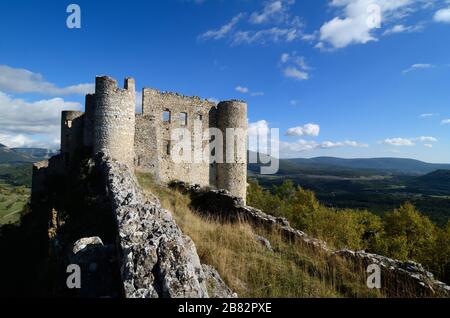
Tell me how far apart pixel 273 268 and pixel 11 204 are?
119 meters

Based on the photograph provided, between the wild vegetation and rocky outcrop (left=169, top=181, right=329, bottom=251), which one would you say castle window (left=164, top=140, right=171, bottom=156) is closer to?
rocky outcrop (left=169, top=181, right=329, bottom=251)

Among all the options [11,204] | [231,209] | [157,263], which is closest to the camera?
[157,263]

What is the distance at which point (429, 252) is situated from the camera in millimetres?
29203

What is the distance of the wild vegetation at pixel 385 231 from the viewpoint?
28969 millimetres

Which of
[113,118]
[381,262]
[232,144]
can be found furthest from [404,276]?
[232,144]

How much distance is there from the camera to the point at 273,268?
7668mm

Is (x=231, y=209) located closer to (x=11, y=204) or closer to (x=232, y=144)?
(x=232, y=144)

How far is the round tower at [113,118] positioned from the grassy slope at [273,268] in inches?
400

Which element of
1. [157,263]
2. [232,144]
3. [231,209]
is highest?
[232,144]

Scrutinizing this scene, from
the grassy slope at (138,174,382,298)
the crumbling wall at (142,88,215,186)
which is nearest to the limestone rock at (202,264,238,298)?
the grassy slope at (138,174,382,298)

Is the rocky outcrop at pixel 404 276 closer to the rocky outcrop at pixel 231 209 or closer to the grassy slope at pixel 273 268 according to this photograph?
the grassy slope at pixel 273 268

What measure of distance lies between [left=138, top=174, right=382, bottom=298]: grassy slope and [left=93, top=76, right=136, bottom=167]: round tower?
10.2 metres

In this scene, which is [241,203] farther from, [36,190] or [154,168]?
[36,190]
